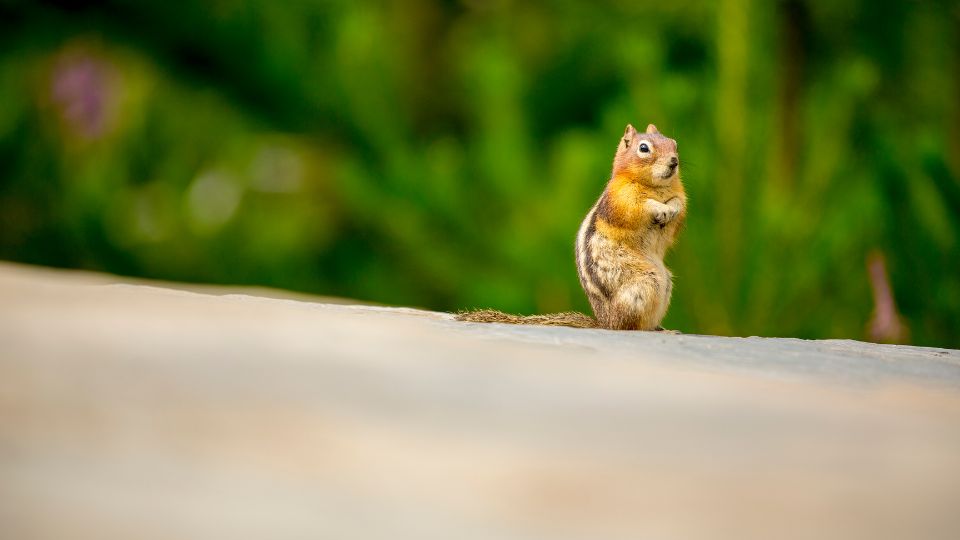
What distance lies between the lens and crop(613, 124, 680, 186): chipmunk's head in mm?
2701

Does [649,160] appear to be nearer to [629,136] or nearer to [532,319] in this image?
[629,136]

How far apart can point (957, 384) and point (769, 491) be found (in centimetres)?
78

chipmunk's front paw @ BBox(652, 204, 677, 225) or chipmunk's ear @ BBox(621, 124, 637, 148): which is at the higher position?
chipmunk's ear @ BBox(621, 124, 637, 148)

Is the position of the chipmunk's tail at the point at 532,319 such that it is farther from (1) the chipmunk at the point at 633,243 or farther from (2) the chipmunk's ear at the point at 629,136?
(2) the chipmunk's ear at the point at 629,136

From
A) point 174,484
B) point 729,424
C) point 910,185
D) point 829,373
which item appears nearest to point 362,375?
point 174,484

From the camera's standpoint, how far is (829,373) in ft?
6.48

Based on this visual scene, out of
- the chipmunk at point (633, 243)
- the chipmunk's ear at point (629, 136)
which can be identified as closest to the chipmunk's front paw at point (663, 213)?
the chipmunk at point (633, 243)

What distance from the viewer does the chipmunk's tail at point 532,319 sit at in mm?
2678

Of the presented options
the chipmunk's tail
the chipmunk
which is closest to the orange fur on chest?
the chipmunk

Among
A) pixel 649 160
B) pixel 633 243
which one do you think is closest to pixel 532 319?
pixel 633 243

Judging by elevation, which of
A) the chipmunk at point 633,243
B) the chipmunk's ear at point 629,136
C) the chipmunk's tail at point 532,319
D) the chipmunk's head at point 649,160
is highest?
the chipmunk's ear at point 629,136

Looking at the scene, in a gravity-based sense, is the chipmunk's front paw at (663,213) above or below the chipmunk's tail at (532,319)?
above

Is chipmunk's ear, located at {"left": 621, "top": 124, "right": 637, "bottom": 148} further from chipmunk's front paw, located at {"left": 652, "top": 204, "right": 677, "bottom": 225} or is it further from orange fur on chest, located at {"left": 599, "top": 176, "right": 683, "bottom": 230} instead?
chipmunk's front paw, located at {"left": 652, "top": 204, "right": 677, "bottom": 225}

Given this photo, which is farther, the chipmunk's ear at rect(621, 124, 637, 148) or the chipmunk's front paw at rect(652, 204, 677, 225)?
the chipmunk's ear at rect(621, 124, 637, 148)
